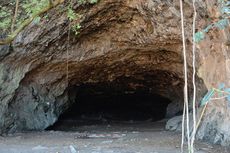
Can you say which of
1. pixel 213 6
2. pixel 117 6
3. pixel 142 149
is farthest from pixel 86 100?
pixel 213 6

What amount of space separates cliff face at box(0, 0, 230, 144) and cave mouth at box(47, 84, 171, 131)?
1747 millimetres

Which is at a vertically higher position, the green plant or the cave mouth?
the green plant

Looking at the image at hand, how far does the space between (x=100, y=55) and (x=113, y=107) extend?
496 centimetres

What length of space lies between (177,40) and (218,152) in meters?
2.14

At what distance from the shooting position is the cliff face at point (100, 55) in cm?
486

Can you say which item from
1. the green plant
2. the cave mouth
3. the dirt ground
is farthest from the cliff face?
the cave mouth

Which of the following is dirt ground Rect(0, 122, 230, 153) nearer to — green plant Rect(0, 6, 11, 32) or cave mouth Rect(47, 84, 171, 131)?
green plant Rect(0, 6, 11, 32)

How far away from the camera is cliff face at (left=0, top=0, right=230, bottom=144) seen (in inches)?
191

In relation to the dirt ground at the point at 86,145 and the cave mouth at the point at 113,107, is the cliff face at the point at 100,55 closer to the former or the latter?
the dirt ground at the point at 86,145

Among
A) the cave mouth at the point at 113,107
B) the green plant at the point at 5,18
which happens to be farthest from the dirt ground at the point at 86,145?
the cave mouth at the point at 113,107

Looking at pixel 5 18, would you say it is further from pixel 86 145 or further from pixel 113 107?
pixel 113 107

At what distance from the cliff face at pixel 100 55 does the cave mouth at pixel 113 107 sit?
1747 millimetres

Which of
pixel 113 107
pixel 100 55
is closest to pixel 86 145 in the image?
pixel 100 55

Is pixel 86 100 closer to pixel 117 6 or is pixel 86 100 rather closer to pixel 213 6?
pixel 117 6
